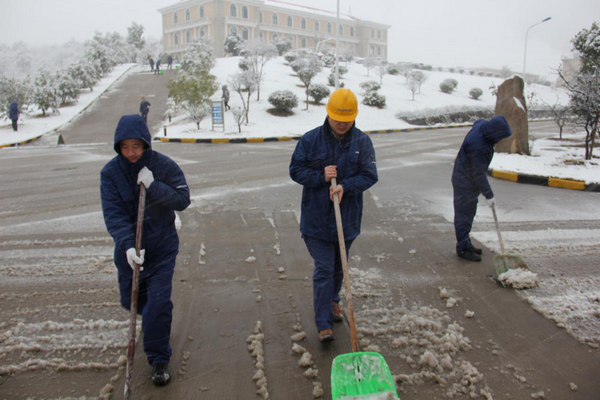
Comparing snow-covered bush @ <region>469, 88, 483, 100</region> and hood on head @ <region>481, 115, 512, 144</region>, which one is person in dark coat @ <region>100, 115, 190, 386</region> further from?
snow-covered bush @ <region>469, 88, 483, 100</region>

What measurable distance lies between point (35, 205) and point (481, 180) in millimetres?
6485

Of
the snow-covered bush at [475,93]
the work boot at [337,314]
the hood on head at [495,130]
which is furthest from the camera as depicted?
the snow-covered bush at [475,93]

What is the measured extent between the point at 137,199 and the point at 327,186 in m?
1.23

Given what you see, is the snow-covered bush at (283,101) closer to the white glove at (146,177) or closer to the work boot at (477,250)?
the work boot at (477,250)

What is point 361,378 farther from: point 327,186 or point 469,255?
point 469,255

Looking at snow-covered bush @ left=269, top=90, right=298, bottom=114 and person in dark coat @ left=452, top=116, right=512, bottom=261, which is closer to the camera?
person in dark coat @ left=452, top=116, right=512, bottom=261

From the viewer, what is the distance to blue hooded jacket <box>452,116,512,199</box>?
4.45 metres

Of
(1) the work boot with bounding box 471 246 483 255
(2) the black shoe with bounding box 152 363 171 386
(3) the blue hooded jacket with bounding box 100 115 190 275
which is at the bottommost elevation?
(2) the black shoe with bounding box 152 363 171 386

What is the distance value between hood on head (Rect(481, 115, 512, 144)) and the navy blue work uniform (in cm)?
204

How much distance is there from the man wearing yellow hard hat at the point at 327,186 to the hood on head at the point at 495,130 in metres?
2.04

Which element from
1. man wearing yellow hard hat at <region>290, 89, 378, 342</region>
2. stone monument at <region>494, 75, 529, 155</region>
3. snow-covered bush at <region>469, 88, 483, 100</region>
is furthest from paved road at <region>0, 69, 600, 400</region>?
snow-covered bush at <region>469, 88, 483, 100</region>

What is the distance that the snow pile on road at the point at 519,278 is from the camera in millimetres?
3842

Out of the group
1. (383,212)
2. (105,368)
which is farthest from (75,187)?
(105,368)

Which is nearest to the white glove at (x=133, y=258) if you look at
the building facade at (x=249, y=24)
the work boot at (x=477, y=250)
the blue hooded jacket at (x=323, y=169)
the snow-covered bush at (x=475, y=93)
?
the blue hooded jacket at (x=323, y=169)
